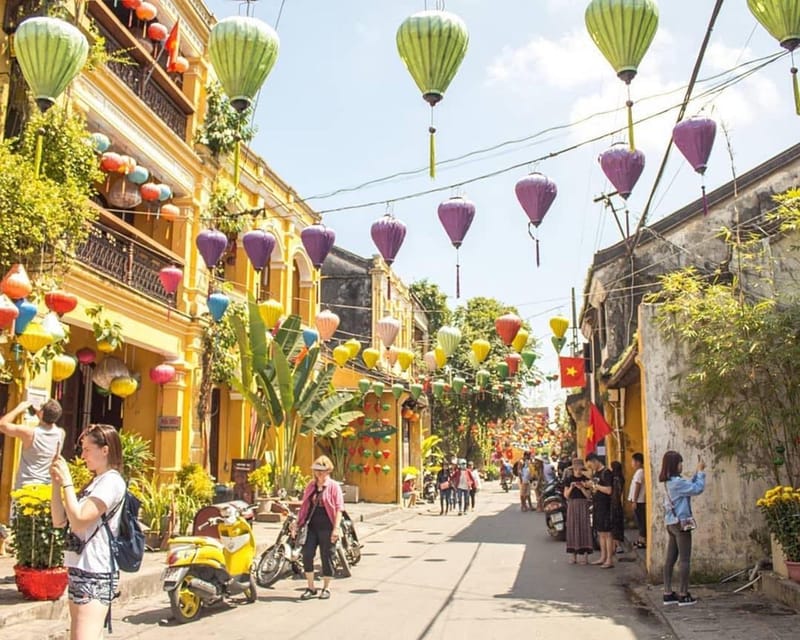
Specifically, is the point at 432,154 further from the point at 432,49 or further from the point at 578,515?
the point at 578,515

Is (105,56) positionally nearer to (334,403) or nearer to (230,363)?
(230,363)

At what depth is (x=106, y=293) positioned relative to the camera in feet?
42.6

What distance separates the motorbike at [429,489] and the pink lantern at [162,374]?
1764 cm

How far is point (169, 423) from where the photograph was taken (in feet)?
51.1

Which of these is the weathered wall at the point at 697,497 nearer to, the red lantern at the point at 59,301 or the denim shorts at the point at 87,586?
the denim shorts at the point at 87,586

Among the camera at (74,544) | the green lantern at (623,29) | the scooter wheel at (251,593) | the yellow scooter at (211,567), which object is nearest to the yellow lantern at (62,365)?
the yellow scooter at (211,567)

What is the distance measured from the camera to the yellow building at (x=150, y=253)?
12562mm

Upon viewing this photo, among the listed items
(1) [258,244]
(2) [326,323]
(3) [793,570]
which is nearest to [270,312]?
(2) [326,323]

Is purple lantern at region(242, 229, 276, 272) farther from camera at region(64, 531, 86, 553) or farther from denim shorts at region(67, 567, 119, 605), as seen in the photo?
denim shorts at region(67, 567, 119, 605)

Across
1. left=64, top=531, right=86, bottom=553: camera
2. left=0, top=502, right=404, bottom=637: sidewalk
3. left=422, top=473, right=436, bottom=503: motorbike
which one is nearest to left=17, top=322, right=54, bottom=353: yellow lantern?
left=0, top=502, right=404, bottom=637: sidewalk

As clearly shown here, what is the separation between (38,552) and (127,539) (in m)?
3.53

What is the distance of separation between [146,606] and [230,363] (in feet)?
29.9

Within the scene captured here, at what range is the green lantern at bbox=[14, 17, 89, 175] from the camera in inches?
289

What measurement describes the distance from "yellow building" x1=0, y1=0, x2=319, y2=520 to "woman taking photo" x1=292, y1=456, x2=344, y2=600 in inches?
182
